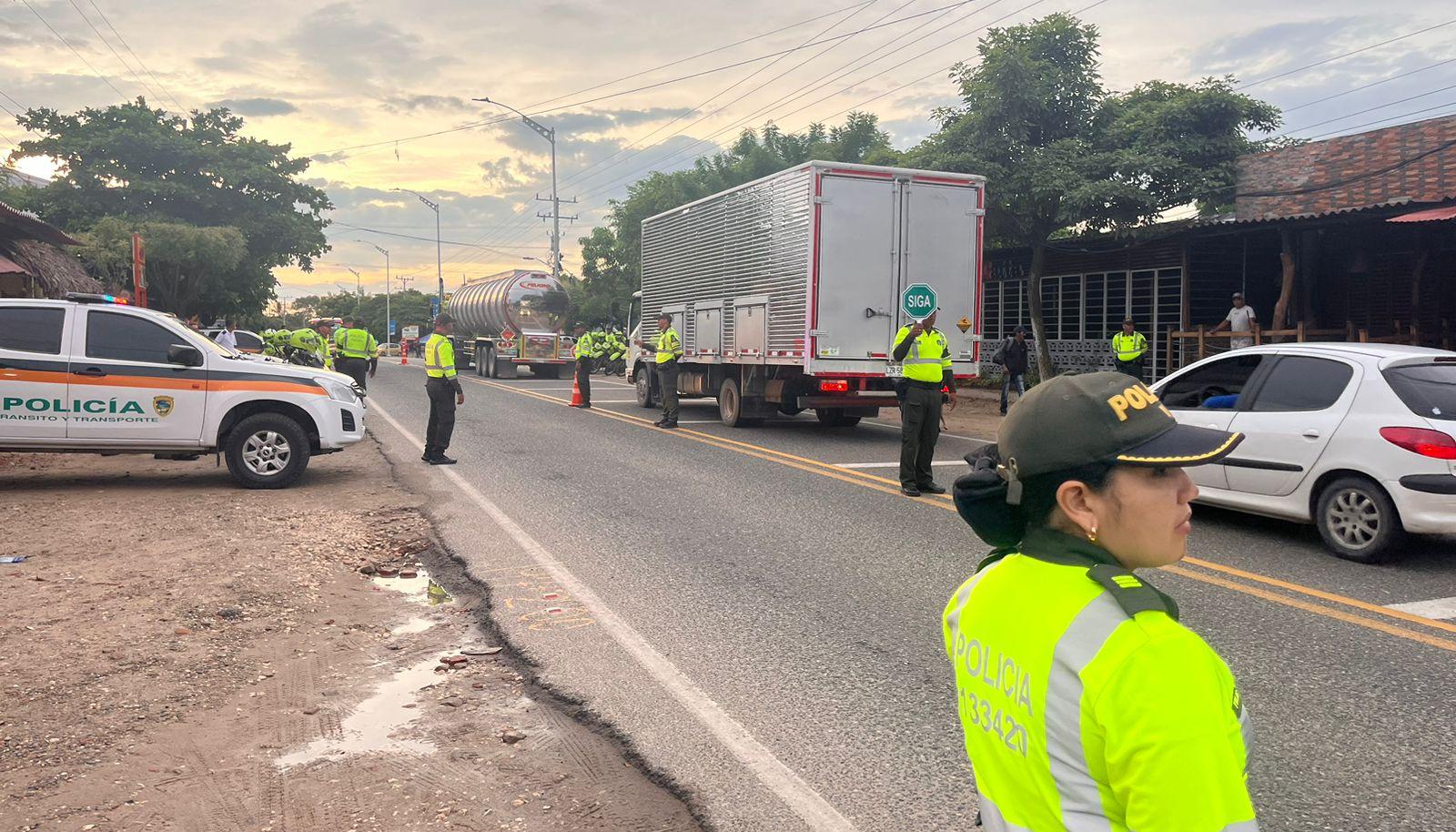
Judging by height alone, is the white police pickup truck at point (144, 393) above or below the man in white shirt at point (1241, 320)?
below

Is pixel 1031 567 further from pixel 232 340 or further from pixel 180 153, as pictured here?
pixel 180 153

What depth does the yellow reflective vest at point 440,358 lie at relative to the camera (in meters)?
12.5

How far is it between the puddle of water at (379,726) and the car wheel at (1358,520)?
5890mm

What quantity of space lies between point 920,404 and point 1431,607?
15.6 feet

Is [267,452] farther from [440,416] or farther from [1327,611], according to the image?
[1327,611]

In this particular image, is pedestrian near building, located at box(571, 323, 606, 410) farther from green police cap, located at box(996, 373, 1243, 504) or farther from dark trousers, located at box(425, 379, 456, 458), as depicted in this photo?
green police cap, located at box(996, 373, 1243, 504)

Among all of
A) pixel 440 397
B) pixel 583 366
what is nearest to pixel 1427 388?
pixel 440 397

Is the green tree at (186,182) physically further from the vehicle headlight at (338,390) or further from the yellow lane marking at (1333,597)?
the yellow lane marking at (1333,597)

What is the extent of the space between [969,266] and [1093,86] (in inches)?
419

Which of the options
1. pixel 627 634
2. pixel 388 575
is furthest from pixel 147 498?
pixel 627 634

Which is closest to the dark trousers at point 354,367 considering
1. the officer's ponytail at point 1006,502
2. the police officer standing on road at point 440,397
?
the police officer standing on road at point 440,397

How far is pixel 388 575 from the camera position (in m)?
7.14

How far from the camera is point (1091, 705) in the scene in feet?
4.25

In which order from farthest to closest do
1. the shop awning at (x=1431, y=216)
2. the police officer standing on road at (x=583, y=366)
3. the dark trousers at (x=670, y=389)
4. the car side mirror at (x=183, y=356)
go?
the police officer standing on road at (x=583, y=366)
the dark trousers at (x=670, y=389)
the shop awning at (x=1431, y=216)
the car side mirror at (x=183, y=356)
